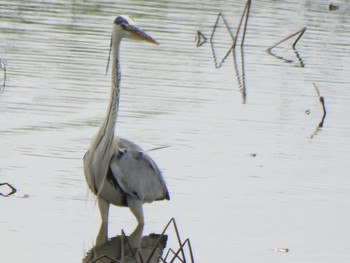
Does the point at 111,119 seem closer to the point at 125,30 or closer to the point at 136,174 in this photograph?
the point at 136,174

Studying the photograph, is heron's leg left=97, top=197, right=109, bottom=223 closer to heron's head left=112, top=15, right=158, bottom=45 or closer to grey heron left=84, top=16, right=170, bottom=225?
grey heron left=84, top=16, right=170, bottom=225

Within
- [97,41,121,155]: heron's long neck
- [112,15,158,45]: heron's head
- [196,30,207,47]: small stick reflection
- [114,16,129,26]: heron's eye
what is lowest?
[196,30,207,47]: small stick reflection

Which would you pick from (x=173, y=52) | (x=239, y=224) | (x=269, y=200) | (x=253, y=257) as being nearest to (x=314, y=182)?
(x=269, y=200)

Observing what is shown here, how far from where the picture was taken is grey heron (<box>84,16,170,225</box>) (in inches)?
319

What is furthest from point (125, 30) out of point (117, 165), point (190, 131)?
point (190, 131)

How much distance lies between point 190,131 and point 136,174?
3.68m

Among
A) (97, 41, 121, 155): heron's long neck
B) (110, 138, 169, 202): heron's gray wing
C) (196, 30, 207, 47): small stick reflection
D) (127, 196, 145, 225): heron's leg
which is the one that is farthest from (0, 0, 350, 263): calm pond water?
(97, 41, 121, 155): heron's long neck

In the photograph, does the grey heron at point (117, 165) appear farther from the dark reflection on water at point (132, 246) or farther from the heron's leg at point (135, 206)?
the dark reflection on water at point (132, 246)

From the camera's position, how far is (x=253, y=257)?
791cm

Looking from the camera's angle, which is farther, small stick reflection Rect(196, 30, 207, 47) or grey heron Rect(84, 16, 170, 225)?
small stick reflection Rect(196, 30, 207, 47)

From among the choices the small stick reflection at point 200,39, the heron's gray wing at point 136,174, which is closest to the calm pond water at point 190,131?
the small stick reflection at point 200,39

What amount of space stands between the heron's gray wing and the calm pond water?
28 cm

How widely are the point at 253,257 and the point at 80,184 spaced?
6.67ft

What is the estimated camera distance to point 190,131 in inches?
469
